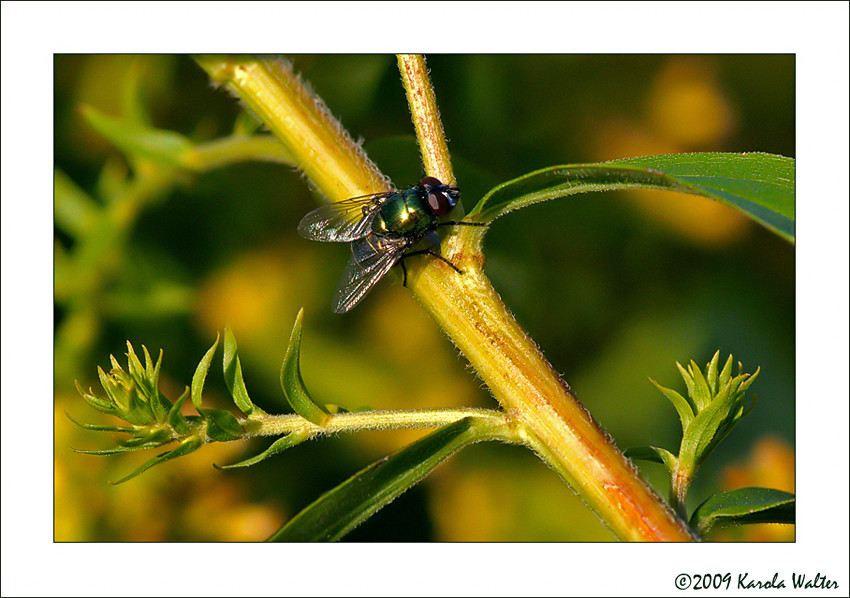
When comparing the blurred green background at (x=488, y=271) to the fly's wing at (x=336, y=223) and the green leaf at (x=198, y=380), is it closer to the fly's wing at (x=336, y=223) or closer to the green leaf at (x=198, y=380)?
the fly's wing at (x=336, y=223)

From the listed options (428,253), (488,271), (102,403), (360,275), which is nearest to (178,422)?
(102,403)

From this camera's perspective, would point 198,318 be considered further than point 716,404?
Yes

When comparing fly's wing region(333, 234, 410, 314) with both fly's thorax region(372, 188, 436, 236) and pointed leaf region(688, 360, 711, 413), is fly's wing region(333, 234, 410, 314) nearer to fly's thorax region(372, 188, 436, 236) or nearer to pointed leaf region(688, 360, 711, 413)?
fly's thorax region(372, 188, 436, 236)

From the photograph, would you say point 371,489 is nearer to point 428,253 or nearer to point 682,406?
point 428,253

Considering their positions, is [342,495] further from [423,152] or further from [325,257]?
[325,257]

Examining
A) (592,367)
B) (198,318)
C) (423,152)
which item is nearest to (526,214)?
(592,367)

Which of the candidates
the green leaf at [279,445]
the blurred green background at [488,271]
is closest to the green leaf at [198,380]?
the green leaf at [279,445]
